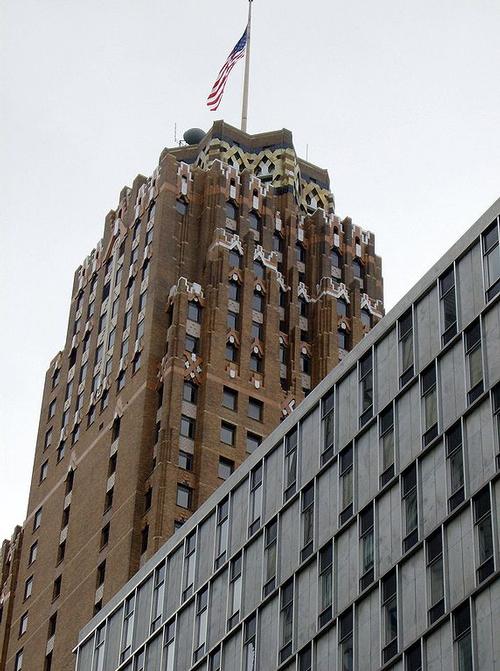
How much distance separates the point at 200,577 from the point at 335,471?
12.5 metres

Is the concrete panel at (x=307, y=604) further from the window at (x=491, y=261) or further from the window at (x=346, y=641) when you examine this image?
the window at (x=491, y=261)

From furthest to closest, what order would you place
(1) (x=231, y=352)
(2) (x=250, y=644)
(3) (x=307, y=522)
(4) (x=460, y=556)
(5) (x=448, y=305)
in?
(1) (x=231, y=352) < (2) (x=250, y=644) < (3) (x=307, y=522) < (5) (x=448, y=305) < (4) (x=460, y=556)

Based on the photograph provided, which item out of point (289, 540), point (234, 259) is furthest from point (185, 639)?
point (234, 259)

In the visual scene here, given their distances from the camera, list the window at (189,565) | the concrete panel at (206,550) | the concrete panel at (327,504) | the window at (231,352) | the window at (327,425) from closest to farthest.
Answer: the concrete panel at (327,504) → the window at (327,425) → the concrete panel at (206,550) → the window at (189,565) → the window at (231,352)

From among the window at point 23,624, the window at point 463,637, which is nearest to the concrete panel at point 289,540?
the window at point 463,637

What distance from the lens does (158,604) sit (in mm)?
90250

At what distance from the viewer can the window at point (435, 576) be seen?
215 feet

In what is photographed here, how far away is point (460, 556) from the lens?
213 ft

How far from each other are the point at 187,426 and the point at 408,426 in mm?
53744

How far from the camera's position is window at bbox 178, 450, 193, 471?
12240 centimetres

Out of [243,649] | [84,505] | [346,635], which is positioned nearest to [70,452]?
[84,505]

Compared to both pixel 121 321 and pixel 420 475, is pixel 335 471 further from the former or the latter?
pixel 121 321

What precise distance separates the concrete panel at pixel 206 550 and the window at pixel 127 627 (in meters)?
7.24

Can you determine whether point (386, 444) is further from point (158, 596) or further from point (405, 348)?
point (158, 596)
